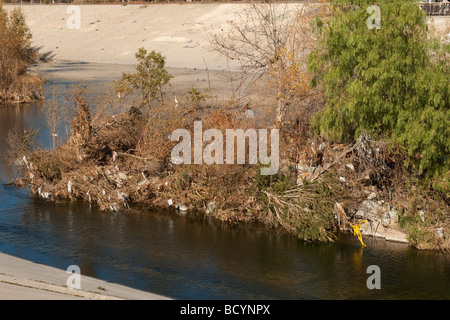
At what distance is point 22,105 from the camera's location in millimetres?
44500

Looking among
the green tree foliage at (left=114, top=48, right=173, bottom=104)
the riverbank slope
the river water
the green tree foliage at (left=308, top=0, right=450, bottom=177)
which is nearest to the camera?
the riverbank slope

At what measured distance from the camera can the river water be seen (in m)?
16.2

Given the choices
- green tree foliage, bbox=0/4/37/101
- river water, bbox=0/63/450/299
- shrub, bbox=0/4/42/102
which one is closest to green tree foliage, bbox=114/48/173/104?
river water, bbox=0/63/450/299

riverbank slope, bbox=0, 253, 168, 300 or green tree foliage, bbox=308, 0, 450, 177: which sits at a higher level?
green tree foliage, bbox=308, 0, 450, 177

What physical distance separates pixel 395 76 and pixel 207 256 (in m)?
7.31

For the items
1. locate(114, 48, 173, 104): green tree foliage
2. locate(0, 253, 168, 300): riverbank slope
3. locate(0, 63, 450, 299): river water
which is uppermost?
locate(114, 48, 173, 104): green tree foliage

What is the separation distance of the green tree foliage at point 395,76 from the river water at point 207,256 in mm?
3329

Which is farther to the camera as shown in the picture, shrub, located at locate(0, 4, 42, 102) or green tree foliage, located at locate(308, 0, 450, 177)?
shrub, located at locate(0, 4, 42, 102)

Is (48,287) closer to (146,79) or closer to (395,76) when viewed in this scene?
(395,76)

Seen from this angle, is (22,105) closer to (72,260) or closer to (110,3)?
(72,260)

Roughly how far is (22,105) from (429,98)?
33.4 meters

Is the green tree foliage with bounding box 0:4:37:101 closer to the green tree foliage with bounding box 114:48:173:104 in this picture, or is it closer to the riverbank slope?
the green tree foliage with bounding box 114:48:173:104

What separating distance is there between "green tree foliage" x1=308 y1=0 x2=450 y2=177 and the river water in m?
3.33

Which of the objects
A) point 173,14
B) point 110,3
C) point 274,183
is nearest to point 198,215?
point 274,183
